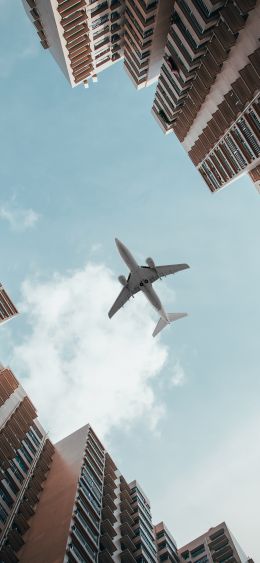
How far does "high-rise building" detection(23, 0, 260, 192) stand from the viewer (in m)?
43.7

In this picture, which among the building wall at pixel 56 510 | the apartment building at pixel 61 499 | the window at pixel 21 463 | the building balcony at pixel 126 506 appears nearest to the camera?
the building wall at pixel 56 510

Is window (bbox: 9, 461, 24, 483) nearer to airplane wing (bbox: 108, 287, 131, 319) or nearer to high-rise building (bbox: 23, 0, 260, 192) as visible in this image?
airplane wing (bbox: 108, 287, 131, 319)

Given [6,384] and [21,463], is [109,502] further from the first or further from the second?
[6,384]

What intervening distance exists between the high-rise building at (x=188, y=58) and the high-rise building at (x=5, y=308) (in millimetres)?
38406

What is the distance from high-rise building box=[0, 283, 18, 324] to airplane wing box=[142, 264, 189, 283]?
33.6m

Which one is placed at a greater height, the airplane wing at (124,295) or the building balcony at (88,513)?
the airplane wing at (124,295)

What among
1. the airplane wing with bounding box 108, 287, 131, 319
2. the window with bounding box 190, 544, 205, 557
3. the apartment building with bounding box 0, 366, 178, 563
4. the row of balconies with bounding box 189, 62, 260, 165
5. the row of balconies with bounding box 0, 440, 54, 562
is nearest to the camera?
the row of balconies with bounding box 189, 62, 260, 165

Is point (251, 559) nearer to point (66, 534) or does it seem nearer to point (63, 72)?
point (66, 534)

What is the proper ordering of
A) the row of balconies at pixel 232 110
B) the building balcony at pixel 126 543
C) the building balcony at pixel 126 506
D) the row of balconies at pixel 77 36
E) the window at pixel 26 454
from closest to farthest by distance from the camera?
1. the row of balconies at pixel 232 110
2. the row of balconies at pixel 77 36
3. the building balcony at pixel 126 543
4. the window at pixel 26 454
5. the building balcony at pixel 126 506

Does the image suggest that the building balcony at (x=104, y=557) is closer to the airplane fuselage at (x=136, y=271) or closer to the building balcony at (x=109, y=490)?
the building balcony at (x=109, y=490)

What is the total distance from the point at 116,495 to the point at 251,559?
21.5 m

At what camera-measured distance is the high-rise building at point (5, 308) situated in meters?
80.9

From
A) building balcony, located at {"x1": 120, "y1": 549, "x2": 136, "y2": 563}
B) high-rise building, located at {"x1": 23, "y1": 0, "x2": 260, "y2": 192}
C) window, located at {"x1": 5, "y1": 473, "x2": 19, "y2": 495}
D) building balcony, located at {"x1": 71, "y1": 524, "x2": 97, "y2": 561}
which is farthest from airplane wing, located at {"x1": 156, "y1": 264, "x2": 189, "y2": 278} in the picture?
building balcony, located at {"x1": 120, "y1": 549, "x2": 136, "y2": 563}

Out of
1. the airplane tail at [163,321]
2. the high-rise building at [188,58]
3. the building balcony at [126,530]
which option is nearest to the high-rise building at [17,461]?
the building balcony at [126,530]
